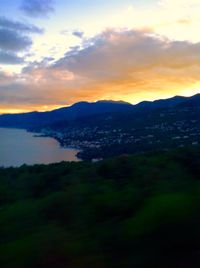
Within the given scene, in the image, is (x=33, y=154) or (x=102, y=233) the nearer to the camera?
(x=102, y=233)

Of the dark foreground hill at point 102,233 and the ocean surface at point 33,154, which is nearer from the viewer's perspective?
the dark foreground hill at point 102,233

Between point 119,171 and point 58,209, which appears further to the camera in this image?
point 119,171

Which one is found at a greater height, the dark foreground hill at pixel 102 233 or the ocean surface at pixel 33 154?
the dark foreground hill at pixel 102 233

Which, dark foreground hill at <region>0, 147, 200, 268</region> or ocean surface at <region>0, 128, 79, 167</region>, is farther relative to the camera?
ocean surface at <region>0, 128, 79, 167</region>

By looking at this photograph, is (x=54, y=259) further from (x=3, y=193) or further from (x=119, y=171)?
(x=119, y=171)

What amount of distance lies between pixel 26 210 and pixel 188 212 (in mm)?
1813

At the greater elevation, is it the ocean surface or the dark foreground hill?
the dark foreground hill

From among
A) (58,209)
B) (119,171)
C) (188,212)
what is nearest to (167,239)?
(188,212)

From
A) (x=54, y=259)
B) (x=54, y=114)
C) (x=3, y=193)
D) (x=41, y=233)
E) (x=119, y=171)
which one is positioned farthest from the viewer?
(x=54, y=114)

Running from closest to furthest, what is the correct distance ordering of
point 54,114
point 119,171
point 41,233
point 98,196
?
point 41,233 < point 98,196 < point 119,171 < point 54,114

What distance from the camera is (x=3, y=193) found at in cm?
794

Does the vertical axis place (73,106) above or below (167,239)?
above

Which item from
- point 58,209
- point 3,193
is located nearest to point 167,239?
point 58,209

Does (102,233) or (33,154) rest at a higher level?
(102,233)
